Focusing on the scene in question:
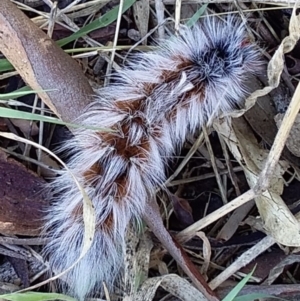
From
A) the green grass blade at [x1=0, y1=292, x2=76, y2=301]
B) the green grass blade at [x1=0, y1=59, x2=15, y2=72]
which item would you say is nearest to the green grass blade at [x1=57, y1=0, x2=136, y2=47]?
the green grass blade at [x1=0, y1=59, x2=15, y2=72]

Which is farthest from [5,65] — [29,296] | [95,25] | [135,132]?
[29,296]

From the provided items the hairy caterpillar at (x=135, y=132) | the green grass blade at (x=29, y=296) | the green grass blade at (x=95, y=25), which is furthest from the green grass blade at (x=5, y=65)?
the green grass blade at (x=29, y=296)

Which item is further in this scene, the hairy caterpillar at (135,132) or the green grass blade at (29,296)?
the hairy caterpillar at (135,132)

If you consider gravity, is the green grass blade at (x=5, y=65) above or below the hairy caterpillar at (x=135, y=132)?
above

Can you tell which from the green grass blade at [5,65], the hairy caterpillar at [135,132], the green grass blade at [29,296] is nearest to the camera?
the green grass blade at [29,296]

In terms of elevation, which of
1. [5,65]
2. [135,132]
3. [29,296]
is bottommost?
[29,296]

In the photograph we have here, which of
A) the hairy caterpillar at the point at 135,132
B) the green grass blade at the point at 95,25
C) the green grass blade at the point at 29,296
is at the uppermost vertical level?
the green grass blade at the point at 95,25

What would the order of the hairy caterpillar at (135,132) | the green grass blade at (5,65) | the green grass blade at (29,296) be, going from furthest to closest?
the green grass blade at (5,65)
the hairy caterpillar at (135,132)
the green grass blade at (29,296)

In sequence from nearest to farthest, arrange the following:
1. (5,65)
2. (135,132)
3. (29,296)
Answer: (29,296), (135,132), (5,65)

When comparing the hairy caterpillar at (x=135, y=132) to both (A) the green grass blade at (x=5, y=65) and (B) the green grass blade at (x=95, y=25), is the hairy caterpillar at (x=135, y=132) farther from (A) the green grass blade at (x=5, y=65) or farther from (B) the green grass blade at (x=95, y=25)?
(A) the green grass blade at (x=5, y=65)

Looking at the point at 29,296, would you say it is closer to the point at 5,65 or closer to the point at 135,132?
the point at 135,132

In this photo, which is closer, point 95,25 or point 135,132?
point 135,132
